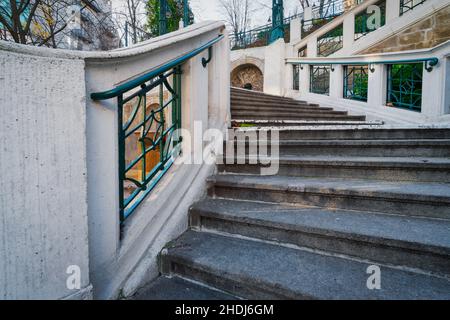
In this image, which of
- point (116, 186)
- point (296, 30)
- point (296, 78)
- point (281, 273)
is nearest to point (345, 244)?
point (281, 273)

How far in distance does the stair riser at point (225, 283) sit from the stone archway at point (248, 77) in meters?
13.1

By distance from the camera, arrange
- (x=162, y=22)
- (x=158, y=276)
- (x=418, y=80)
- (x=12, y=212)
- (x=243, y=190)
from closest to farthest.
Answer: (x=12, y=212)
(x=158, y=276)
(x=243, y=190)
(x=418, y=80)
(x=162, y=22)

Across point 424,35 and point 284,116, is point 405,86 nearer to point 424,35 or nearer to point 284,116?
point 424,35

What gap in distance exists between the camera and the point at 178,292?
164 centimetres

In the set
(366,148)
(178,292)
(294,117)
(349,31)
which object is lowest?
(178,292)

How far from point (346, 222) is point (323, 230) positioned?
0.19 m

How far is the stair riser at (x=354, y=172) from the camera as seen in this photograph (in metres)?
2.13

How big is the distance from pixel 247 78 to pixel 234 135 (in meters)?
12.4

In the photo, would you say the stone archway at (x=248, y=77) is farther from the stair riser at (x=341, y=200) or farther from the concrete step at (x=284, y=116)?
the stair riser at (x=341, y=200)

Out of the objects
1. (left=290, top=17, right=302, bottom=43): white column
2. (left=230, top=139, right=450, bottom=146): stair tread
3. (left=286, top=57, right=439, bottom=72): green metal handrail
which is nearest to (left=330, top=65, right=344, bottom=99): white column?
(left=286, top=57, right=439, bottom=72): green metal handrail

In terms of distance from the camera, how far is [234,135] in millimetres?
3047

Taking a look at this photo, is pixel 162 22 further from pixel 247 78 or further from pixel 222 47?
pixel 222 47

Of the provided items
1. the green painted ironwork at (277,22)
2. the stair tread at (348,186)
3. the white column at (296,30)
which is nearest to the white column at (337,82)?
the white column at (296,30)

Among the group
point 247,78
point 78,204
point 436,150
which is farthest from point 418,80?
point 247,78
